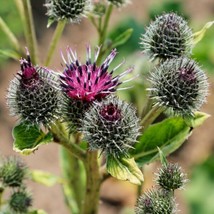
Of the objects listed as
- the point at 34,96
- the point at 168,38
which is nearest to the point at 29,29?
the point at 34,96

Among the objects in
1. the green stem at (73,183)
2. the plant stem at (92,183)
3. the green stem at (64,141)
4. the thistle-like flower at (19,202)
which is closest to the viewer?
the green stem at (64,141)

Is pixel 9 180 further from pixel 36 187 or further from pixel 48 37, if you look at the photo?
pixel 48 37

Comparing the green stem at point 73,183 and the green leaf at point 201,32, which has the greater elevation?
the green leaf at point 201,32

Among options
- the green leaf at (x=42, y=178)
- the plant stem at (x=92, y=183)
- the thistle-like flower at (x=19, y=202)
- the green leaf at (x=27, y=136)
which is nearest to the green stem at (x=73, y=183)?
the green leaf at (x=42, y=178)

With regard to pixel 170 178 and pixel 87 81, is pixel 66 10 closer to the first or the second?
pixel 87 81

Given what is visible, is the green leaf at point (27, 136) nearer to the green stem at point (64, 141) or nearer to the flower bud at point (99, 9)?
the green stem at point (64, 141)

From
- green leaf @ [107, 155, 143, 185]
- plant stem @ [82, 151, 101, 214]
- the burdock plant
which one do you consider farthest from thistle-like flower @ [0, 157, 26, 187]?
green leaf @ [107, 155, 143, 185]

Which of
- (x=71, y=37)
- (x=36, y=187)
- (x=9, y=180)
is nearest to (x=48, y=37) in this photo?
(x=71, y=37)
